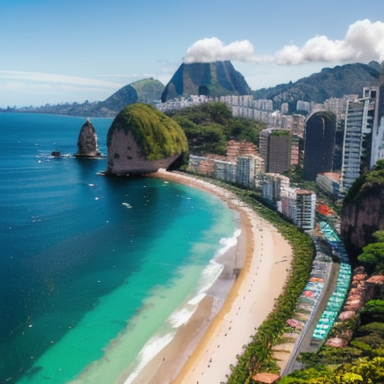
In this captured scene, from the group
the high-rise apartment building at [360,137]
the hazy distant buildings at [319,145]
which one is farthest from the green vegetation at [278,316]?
the hazy distant buildings at [319,145]

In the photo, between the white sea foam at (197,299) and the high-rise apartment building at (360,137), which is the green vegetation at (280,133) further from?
the white sea foam at (197,299)

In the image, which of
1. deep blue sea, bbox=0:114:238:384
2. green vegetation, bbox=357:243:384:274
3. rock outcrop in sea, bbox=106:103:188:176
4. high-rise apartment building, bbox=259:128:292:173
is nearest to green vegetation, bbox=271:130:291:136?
high-rise apartment building, bbox=259:128:292:173

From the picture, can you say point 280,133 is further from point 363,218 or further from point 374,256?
point 374,256

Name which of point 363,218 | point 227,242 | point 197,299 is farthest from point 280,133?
point 197,299

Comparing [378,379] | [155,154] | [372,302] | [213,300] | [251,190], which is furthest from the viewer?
[155,154]

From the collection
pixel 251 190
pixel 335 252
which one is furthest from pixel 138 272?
pixel 251 190

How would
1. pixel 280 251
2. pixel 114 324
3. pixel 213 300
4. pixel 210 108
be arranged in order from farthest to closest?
pixel 210 108
pixel 280 251
pixel 213 300
pixel 114 324

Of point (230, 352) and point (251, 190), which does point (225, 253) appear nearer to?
point (230, 352)
